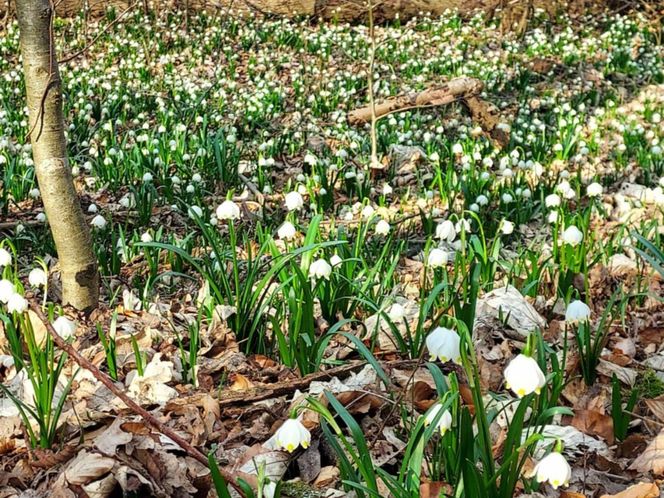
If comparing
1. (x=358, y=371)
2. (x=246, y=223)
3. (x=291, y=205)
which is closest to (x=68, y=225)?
(x=291, y=205)

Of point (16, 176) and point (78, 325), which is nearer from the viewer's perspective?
point (78, 325)

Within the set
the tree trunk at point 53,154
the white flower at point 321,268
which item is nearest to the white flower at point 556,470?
the white flower at point 321,268

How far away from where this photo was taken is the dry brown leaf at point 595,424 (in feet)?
6.66

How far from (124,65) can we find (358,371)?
280 inches

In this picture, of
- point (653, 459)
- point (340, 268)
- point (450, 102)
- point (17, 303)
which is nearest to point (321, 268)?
point (340, 268)

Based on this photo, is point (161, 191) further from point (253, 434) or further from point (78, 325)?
point (253, 434)

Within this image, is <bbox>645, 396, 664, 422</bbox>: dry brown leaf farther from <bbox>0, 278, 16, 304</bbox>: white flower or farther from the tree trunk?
the tree trunk

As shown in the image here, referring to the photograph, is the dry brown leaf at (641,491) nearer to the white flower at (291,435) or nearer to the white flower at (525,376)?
the white flower at (525,376)

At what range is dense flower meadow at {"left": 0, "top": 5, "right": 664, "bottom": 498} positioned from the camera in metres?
1.80

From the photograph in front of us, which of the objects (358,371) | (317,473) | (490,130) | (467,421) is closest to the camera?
(467,421)

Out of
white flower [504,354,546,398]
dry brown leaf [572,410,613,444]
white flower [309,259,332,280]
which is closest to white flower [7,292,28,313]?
white flower [309,259,332,280]

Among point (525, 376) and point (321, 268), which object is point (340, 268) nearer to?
point (321, 268)

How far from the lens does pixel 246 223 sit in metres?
4.79

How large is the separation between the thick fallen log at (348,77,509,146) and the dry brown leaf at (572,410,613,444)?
4881 mm
